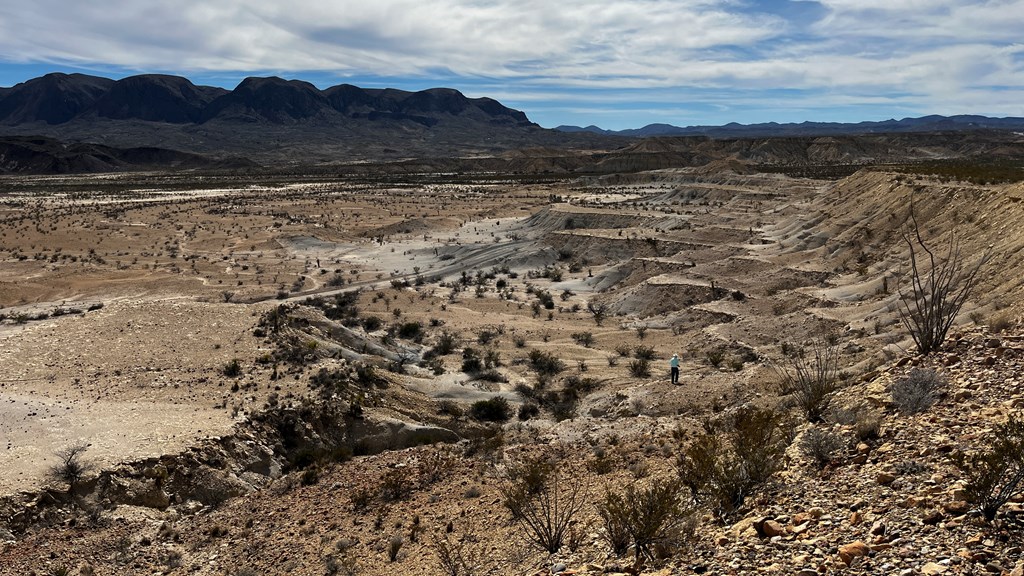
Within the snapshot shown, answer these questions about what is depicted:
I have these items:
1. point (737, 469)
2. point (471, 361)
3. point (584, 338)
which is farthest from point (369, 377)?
Answer: point (737, 469)

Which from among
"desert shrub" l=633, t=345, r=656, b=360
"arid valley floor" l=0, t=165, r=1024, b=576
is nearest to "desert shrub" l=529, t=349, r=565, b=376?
"arid valley floor" l=0, t=165, r=1024, b=576

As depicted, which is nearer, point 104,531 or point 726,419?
point 104,531

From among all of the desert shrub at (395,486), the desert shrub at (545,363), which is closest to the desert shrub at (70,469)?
the desert shrub at (395,486)

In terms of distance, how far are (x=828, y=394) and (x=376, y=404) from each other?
10376mm

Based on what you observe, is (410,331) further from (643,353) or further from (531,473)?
(531,473)

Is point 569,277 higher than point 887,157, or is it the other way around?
point 887,157

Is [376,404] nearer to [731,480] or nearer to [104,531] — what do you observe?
[104,531]

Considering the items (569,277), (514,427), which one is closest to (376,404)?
(514,427)

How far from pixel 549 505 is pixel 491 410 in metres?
8.71

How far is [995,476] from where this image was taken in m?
5.57

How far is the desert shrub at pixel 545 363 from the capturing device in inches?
807

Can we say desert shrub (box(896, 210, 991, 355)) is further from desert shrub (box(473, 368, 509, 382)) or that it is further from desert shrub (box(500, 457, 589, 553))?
desert shrub (box(473, 368, 509, 382))

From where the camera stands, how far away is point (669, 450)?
1101 cm

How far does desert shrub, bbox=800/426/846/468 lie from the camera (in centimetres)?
766
